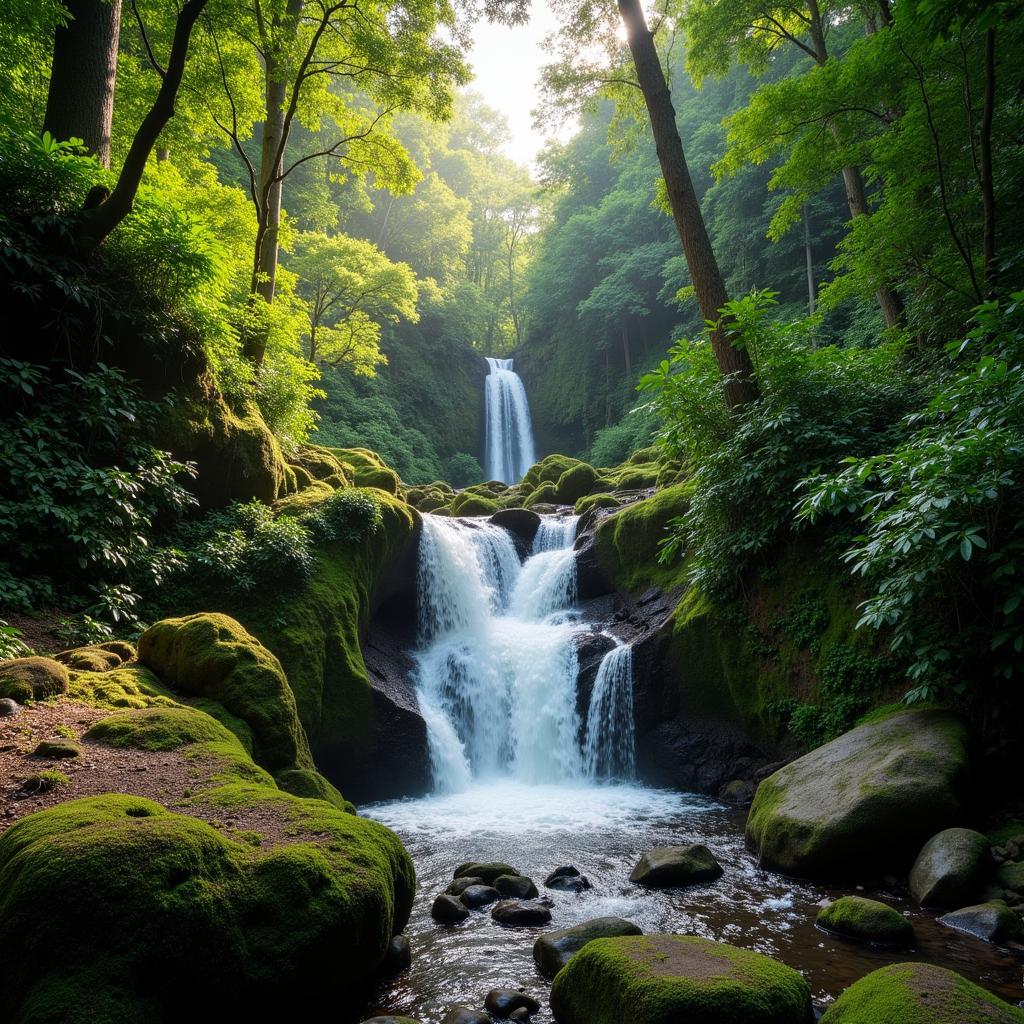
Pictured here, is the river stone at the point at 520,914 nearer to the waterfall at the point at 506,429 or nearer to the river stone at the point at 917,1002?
the river stone at the point at 917,1002

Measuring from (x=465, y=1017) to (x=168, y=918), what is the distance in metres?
1.63

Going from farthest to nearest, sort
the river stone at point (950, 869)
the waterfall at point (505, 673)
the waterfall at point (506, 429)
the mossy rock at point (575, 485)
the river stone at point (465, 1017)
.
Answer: the waterfall at point (506, 429), the mossy rock at point (575, 485), the waterfall at point (505, 673), the river stone at point (950, 869), the river stone at point (465, 1017)

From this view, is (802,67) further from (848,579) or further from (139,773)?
(139,773)

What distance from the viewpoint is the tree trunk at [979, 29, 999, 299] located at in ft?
18.8

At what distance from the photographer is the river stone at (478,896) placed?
181 inches

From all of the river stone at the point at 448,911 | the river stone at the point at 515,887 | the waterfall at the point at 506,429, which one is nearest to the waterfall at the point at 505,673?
the river stone at the point at 515,887

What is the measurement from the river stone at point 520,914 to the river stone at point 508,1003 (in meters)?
1.02

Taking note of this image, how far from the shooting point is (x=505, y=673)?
10664 mm

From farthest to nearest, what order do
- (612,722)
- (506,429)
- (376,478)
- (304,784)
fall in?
(506,429) → (376,478) → (612,722) → (304,784)

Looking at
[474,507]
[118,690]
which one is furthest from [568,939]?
[474,507]

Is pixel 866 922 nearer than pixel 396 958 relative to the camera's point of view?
No

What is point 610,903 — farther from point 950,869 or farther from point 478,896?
point 950,869

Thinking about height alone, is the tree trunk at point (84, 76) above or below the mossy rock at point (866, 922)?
above

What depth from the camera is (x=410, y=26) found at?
11172mm
